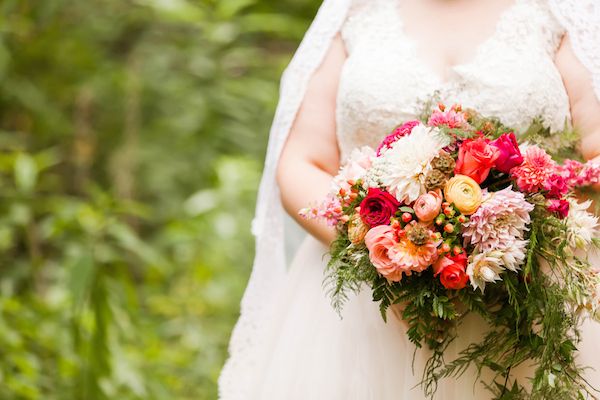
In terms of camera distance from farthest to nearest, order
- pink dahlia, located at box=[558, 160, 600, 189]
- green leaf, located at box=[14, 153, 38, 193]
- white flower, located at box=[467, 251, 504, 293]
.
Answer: green leaf, located at box=[14, 153, 38, 193] < pink dahlia, located at box=[558, 160, 600, 189] < white flower, located at box=[467, 251, 504, 293]

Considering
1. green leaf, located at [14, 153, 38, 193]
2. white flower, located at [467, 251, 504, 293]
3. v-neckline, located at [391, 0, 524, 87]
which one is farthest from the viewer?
green leaf, located at [14, 153, 38, 193]

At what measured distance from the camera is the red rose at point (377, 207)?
1.34 m

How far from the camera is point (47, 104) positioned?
164 inches

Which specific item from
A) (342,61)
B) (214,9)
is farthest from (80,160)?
(342,61)

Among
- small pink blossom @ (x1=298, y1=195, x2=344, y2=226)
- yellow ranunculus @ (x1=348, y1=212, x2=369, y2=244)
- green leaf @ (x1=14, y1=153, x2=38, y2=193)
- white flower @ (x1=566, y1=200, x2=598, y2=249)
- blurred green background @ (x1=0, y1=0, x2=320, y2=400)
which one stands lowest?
blurred green background @ (x1=0, y1=0, x2=320, y2=400)

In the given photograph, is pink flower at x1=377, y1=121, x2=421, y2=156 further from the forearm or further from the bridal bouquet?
the forearm

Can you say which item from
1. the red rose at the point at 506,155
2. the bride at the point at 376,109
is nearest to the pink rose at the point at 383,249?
the red rose at the point at 506,155

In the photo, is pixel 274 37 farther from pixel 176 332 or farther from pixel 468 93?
pixel 468 93

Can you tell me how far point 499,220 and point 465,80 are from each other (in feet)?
1.72

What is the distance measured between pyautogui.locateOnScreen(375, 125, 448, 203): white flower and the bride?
0.94ft

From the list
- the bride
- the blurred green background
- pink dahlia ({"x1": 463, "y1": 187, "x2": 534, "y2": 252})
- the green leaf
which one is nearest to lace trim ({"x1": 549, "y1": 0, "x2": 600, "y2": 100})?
the bride

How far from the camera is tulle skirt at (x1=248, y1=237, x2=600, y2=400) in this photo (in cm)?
158

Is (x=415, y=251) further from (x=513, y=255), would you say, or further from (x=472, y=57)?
(x=472, y=57)

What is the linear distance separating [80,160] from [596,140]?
3.79 metres
